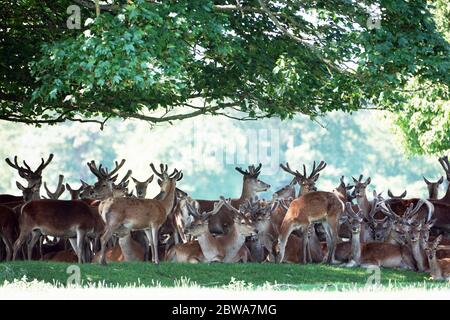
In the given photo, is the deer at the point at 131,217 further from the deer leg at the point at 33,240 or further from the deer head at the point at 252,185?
the deer head at the point at 252,185

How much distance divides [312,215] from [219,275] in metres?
2.28

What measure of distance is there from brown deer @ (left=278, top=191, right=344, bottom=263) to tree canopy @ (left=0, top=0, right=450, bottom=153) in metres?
1.73

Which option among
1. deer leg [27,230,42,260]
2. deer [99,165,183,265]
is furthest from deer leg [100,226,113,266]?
deer leg [27,230,42,260]

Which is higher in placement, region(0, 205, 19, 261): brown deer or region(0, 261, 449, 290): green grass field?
region(0, 205, 19, 261): brown deer

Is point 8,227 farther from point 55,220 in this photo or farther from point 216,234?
point 216,234

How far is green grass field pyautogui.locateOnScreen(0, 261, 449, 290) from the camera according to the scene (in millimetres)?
14453

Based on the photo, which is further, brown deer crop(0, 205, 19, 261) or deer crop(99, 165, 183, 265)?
brown deer crop(0, 205, 19, 261)

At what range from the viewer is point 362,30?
17578mm

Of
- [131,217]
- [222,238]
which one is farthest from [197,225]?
[131,217]

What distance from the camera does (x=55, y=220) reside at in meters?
16.3

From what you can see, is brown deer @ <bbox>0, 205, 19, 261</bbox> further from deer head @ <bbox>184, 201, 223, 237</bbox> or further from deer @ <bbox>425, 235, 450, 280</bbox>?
deer @ <bbox>425, 235, 450, 280</bbox>

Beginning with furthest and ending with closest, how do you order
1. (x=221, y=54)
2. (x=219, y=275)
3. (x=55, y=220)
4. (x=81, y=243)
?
(x=221, y=54) → (x=81, y=243) → (x=55, y=220) → (x=219, y=275)

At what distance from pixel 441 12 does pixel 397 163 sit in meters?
40.5
